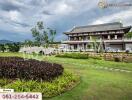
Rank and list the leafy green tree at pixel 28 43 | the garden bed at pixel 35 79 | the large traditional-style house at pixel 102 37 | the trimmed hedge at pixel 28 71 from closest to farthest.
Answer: the garden bed at pixel 35 79
the trimmed hedge at pixel 28 71
the large traditional-style house at pixel 102 37
the leafy green tree at pixel 28 43

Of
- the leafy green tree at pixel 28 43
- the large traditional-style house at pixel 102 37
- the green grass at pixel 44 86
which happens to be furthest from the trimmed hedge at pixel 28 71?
the leafy green tree at pixel 28 43

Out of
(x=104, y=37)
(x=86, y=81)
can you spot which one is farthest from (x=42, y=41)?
(x=86, y=81)

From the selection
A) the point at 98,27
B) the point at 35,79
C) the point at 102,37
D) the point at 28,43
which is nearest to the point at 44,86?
the point at 35,79

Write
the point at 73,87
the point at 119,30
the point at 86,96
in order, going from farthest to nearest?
the point at 119,30, the point at 73,87, the point at 86,96

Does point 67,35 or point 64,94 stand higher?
point 67,35

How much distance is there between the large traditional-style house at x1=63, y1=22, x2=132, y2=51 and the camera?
2249 inches

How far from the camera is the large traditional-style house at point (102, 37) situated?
57125mm

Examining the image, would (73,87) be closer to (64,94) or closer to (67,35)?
(64,94)

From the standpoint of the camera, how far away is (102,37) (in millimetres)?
63281

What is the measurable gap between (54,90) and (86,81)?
3.67m

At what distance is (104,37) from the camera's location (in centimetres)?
6366

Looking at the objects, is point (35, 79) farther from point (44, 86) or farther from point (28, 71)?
point (44, 86)

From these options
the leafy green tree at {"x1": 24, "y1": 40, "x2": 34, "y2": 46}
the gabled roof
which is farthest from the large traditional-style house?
the leafy green tree at {"x1": 24, "y1": 40, "x2": 34, "y2": 46}

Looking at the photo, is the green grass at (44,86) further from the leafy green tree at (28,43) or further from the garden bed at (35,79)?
the leafy green tree at (28,43)
